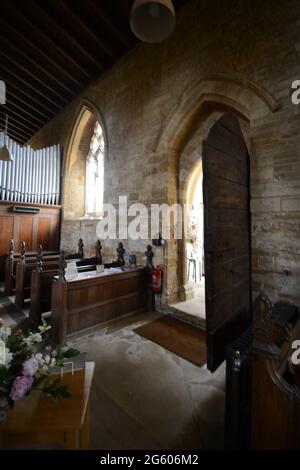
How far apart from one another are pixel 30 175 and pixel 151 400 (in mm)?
6207

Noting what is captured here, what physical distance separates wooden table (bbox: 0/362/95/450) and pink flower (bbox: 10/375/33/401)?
0.16 m

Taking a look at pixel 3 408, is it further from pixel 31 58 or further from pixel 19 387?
pixel 31 58

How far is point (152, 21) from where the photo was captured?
7.32 feet

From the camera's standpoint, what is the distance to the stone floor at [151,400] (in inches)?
54.2

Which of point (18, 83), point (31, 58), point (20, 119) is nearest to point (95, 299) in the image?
point (31, 58)

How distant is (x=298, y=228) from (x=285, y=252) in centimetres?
30

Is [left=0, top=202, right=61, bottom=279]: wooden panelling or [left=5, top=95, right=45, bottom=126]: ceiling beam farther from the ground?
[left=5, top=95, right=45, bottom=126]: ceiling beam

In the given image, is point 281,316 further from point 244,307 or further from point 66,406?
point 66,406

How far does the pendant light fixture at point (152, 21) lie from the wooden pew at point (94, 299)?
105 inches

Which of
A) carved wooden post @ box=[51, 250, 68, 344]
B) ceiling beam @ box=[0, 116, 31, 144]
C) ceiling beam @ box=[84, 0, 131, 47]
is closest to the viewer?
carved wooden post @ box=[51, 250, 68, 344]

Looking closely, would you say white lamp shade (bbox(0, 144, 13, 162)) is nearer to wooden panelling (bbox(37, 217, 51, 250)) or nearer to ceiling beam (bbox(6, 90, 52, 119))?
wooden panelling (bbox(37, 217, 51, 250))

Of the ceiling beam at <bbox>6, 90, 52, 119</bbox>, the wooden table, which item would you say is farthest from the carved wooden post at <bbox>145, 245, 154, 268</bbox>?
the ceiling beam at <bbox>6, 90, 52, 119</bbox>

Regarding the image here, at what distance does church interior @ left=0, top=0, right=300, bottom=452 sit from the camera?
3.53 ft

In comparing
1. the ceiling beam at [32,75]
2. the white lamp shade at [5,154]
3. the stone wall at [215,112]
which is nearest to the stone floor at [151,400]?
the stone wall at [215,112]
